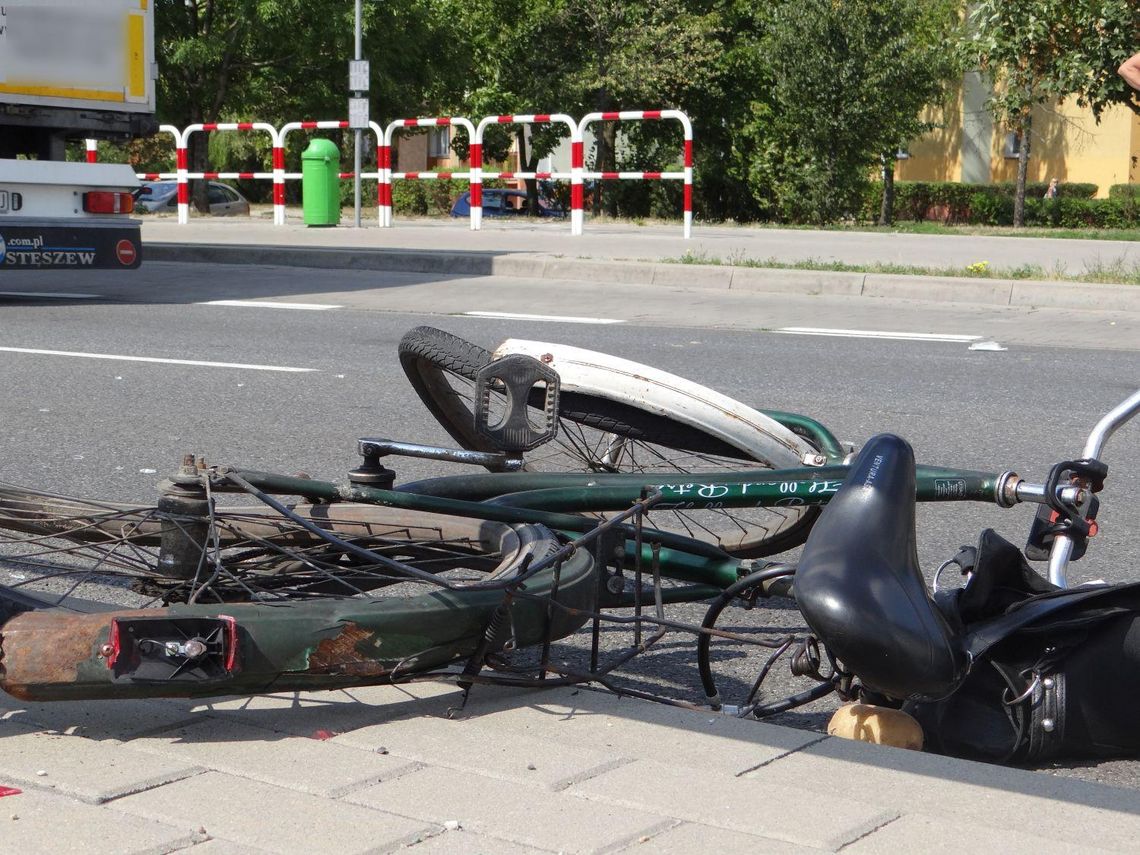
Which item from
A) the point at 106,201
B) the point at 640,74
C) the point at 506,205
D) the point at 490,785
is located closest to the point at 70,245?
the point at 106,201

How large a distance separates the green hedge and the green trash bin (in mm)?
16633

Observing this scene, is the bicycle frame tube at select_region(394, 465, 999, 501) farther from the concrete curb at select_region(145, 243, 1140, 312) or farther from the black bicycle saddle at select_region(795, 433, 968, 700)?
the concrete curb at select_region(145, 243, 1140, 312)

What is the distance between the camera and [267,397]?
263 inches

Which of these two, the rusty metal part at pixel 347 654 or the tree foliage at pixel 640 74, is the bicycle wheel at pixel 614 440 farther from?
the tree foliage at pixel 640 74

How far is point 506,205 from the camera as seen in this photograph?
33.1 metres

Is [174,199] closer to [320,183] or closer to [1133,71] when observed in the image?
[320,183]

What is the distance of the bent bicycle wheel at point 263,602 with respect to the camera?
8.00 ft

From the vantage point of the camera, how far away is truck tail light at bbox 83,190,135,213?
10.5m

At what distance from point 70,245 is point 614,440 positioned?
290 inches

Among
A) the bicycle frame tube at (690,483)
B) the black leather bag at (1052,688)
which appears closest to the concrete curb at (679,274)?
the bicycle frame tube at (690,483)

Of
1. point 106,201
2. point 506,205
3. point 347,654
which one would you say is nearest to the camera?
point 347,654

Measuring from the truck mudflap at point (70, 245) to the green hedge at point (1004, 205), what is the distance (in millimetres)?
24633

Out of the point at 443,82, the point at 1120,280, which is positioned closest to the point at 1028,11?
the point at 1120,280

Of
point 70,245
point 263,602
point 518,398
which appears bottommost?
point 263,602
